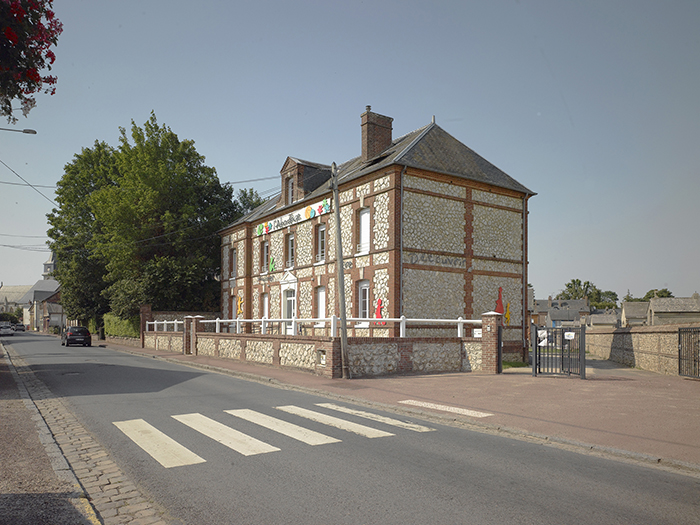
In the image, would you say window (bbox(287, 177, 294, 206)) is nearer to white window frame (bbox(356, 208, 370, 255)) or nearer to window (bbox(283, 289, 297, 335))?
window (bbox(283, 289, 297, 335))

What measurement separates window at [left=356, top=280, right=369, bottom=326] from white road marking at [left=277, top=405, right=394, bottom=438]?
1293 cm

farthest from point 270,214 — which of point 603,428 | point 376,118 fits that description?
point 603,428

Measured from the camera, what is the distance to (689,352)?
659 inches

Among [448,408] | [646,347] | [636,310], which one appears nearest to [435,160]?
[646,347]

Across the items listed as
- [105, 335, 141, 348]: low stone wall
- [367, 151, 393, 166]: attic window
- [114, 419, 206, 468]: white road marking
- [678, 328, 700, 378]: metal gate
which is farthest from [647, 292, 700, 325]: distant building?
[114, 419, 206, 468]: white road marking

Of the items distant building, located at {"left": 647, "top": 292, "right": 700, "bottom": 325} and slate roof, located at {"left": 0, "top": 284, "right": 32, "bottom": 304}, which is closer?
distant building, located at {"left": 647, "top": 292, "right": 700, "bottom": 325}

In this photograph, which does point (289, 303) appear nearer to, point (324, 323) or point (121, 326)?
point (324, 323)

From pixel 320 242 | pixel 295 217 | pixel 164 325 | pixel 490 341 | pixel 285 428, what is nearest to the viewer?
pixel 285 428

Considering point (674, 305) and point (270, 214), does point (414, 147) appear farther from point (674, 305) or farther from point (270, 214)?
point (674, 305)

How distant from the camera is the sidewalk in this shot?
752 centimetres

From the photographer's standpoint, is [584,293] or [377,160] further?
[584,293]

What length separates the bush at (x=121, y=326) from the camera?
122ft

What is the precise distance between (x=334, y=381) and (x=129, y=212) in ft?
89.0

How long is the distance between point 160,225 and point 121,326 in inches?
344
